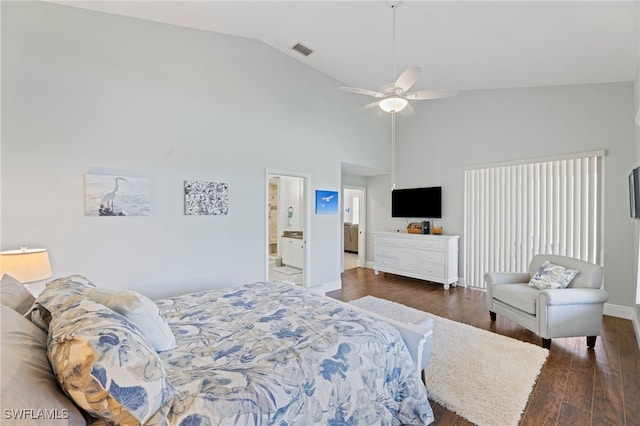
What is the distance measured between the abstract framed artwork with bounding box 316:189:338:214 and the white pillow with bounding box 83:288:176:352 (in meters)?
3.52

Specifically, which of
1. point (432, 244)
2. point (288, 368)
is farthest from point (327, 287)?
point (288, 368)

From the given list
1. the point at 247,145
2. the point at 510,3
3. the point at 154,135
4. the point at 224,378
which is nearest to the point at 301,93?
the point at 247,145

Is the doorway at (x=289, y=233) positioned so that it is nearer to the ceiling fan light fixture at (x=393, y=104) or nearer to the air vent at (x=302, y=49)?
the air vent at (x=302, y=49)

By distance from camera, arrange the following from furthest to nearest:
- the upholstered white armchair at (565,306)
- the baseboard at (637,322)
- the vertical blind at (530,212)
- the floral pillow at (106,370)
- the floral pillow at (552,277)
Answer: the vertical blind at (530,212), the floral pillow at (552,277), the baseboard at (637,322), the upholstered white armchair at (565,306), the floral pillow at (106,370)

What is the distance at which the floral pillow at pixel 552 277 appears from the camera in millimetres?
3107

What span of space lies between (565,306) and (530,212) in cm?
221

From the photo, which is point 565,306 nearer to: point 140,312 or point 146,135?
point 140,312

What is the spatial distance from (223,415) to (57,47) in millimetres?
3579

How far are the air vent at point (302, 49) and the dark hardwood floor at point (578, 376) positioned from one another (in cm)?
413

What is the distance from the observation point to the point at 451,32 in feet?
10.1

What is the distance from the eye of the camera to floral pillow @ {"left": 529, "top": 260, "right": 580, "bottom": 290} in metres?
3.11

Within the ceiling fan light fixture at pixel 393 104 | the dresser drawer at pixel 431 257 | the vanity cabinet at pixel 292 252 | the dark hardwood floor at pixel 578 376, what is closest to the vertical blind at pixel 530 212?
the dresser drawer at pixel 431 257

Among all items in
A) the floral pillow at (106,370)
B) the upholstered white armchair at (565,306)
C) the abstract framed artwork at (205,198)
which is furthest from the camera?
the abstract framed artwork at (205,198)

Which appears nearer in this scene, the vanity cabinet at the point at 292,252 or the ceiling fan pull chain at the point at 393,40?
the ceiling fan pull chain at the point at 393,40
